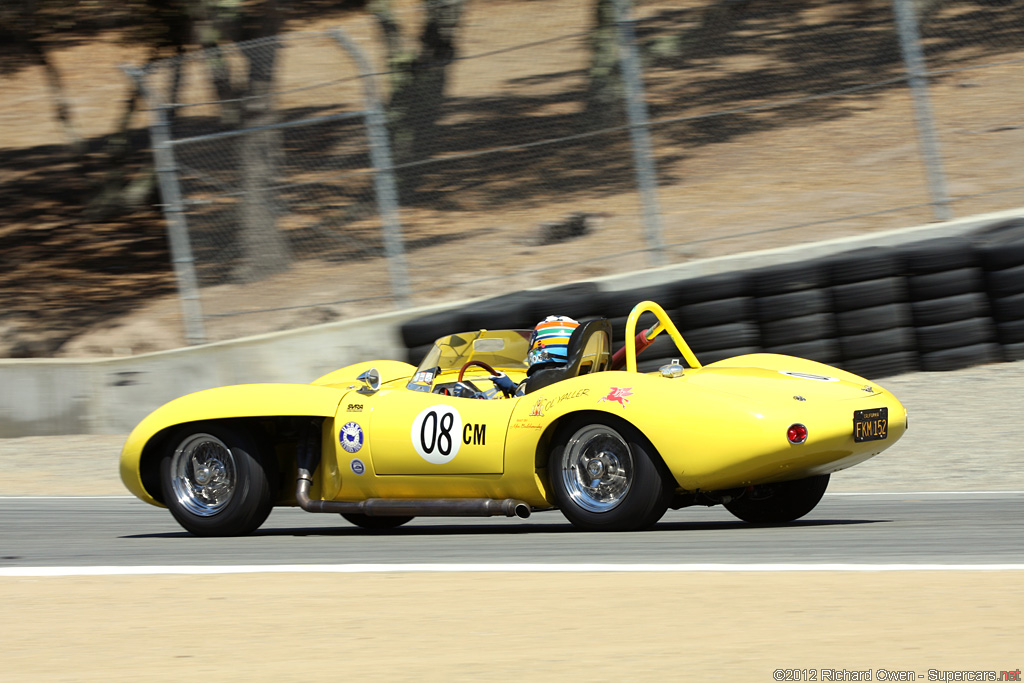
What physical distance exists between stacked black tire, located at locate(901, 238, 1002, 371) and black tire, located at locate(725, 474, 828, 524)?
13.0 feet

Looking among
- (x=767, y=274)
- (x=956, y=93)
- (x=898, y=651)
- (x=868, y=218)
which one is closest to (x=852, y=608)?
(x=898, y=651)

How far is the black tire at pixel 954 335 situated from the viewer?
1132 centimetres

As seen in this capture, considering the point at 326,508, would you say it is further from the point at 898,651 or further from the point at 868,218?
the point at 868,218

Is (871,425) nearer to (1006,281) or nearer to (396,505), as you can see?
(396,505)

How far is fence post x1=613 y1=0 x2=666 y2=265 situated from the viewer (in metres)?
11.9

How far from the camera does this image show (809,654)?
169 inches

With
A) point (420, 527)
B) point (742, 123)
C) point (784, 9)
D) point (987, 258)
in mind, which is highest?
point (784, 9)

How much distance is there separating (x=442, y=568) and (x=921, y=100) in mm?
7570

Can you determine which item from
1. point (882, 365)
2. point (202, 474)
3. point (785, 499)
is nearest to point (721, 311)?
point (882, 365)

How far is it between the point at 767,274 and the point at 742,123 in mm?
2302

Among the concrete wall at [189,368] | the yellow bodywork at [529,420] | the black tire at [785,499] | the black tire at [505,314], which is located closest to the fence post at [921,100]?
the concrete wall at [189,368]

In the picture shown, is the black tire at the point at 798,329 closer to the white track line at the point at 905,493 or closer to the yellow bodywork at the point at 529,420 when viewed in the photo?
the white track line at the point at 905,493

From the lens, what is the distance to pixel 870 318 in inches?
441

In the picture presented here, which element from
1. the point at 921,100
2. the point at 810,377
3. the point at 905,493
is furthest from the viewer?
the point at 921,100
